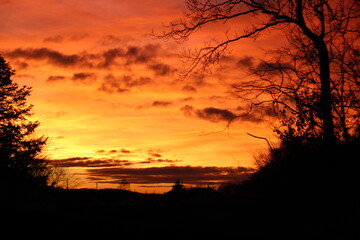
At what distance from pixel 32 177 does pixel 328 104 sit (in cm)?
2604

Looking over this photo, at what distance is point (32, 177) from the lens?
32938 millimetres

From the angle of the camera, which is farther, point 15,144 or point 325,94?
point 15,144

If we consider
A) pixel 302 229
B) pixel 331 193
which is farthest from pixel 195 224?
pixel 331 193

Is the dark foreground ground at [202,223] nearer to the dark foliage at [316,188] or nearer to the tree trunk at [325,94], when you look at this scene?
the dark foliage at [316,188]

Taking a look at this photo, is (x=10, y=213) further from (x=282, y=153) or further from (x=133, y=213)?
(x=282, y=153)

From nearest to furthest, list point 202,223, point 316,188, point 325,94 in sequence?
1. point 202,223
2. point 316,188
3. point 325,94

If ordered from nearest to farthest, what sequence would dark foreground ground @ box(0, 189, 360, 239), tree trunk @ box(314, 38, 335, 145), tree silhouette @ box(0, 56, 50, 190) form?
1. dark foreground ground @ box(0, 189, 360, 239)
2. tree trunk @ box(314, 38, 335, 145)
3. tree silhouette @ box(0, 56, 50, 190)

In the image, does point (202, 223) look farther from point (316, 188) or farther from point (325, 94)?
point (325, 94)

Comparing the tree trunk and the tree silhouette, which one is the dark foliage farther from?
the tree silhouette

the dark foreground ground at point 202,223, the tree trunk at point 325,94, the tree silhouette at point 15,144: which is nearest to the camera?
the dark foreground ground at point 202,223

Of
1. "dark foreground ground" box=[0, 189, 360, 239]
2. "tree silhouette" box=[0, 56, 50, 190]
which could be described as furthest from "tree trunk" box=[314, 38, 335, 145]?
"tree silhouette" box=[0, 56, 50, 190]

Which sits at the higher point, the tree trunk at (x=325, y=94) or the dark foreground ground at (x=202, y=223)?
the tree trunk at (x=325, y=94)

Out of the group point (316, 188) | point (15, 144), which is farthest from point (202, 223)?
point (15, 144)

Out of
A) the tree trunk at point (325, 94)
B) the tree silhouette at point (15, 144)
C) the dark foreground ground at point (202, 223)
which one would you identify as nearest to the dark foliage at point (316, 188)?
the dark foreground ground at point (202, 223)
